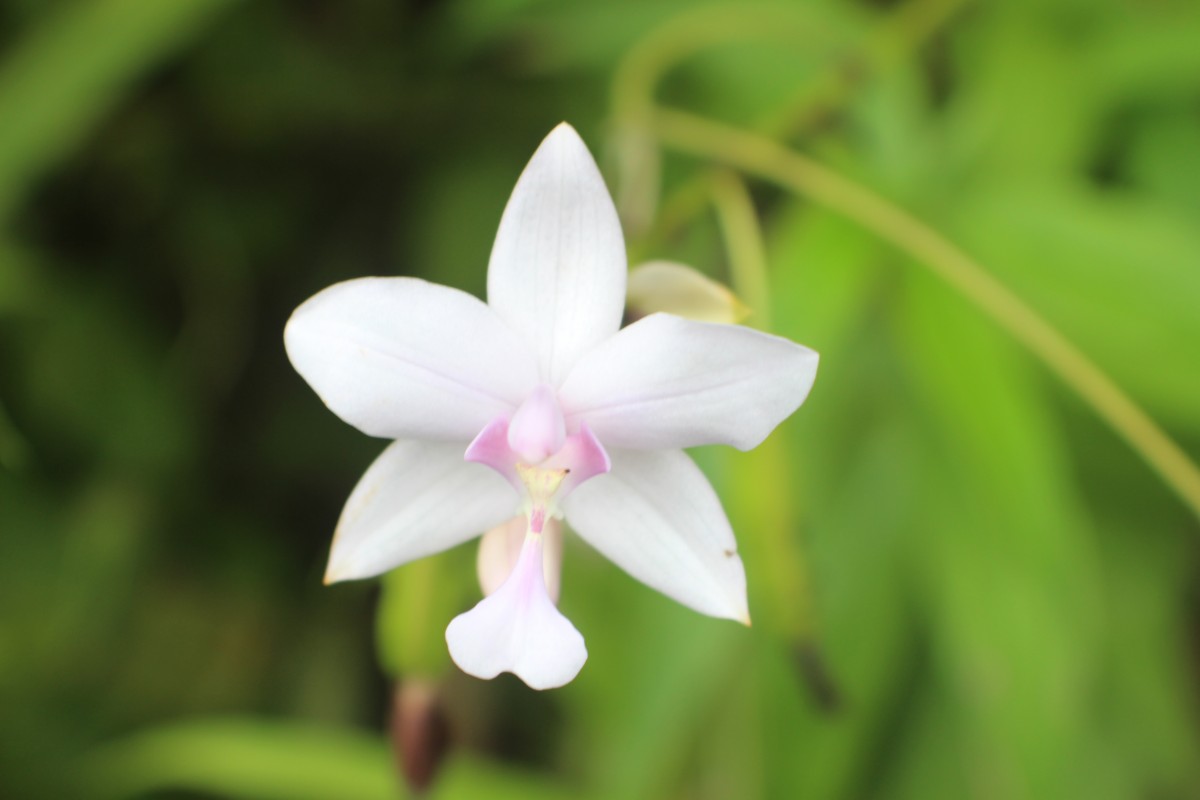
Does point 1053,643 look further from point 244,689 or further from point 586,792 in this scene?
point 244,689

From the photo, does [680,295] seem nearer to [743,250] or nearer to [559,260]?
[559,260]

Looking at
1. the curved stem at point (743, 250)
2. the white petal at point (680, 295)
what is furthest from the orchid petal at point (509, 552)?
the curved stem at point (743, 250)

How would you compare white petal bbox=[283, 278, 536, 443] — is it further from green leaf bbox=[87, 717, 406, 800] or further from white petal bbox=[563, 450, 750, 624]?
green leaf bbox=[87, 717, 406, 800]

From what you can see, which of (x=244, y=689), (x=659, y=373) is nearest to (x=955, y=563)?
(x=659, y=373)

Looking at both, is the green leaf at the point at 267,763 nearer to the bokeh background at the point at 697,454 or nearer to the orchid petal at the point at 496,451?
the bokeh background at the point at 697,454

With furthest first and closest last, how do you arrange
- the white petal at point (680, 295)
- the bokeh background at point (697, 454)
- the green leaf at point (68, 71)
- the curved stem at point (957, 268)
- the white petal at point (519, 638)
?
the green leaf at point (68, 71), the bokeh background at point (697, 454), the curved stem at point (957, 268), the white petal at point (680, 295), the white petal at point (519, 638)
